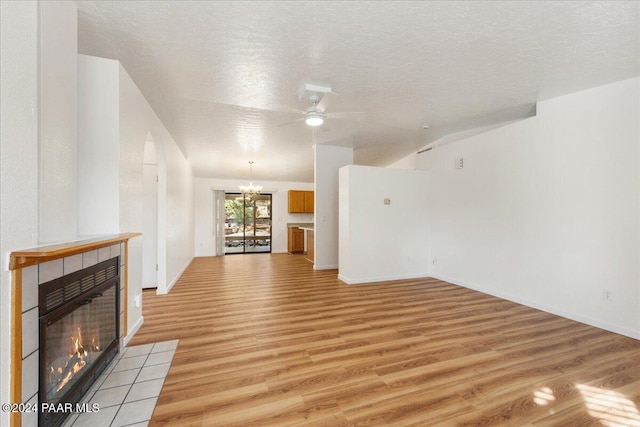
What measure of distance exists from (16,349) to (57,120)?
1383 millimetres

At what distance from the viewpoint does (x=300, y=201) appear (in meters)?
8.91

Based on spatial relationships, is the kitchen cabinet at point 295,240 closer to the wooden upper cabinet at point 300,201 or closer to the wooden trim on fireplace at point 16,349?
the wooden upper cabinet at point 300,201

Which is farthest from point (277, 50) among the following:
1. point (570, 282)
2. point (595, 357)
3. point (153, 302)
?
point (570, 282)

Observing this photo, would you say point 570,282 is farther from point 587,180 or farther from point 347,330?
point 347,330

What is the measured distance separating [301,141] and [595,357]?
5204mm

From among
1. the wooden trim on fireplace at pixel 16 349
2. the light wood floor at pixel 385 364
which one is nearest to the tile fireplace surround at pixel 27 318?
the wooden trim on fireplace at pixel 16 349

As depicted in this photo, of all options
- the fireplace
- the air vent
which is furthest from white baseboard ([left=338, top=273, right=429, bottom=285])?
the air vent

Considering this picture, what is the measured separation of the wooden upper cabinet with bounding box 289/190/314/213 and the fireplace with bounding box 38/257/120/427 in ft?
22.1

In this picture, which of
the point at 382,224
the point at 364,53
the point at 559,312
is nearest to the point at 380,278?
the point at 382,224

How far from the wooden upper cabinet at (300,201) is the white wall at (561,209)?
529cm

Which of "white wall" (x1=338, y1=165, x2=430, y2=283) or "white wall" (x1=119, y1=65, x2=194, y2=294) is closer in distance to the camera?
"white wall" (x1=119, y1=65, x2=194, y2=294)

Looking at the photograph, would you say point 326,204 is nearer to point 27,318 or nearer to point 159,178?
point 159,178

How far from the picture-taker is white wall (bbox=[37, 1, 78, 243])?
1533mm

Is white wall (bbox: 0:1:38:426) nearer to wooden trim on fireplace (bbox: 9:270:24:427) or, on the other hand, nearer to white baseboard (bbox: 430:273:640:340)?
wooden trim on fireplace (bbox: 9:270:24:427)
